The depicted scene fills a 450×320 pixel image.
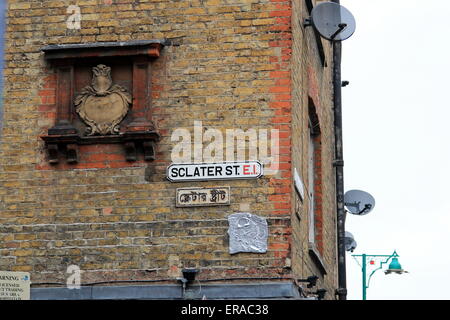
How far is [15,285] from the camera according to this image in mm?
11461

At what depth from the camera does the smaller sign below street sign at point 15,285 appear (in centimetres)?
1128

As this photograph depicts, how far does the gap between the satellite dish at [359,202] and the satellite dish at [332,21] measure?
5196mm

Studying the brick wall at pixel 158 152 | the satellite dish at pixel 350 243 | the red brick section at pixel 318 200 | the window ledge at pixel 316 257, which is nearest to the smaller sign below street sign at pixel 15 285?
the brick wall at pixel 158 152

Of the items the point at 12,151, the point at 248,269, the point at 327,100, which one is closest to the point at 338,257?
the point at 327,100

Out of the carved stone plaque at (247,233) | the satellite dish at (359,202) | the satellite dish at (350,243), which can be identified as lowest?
the carved stone plaque at (247,233)

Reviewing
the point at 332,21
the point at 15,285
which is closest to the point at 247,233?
the point at 15,285

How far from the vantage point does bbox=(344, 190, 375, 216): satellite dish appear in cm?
1817

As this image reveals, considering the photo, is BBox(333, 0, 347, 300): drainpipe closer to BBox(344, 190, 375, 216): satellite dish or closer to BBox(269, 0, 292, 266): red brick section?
BBox(344, 190, 375, 216): satellite dish

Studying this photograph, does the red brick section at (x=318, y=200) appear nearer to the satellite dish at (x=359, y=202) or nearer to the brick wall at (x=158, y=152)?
the brick wall at (x=158, y=152)

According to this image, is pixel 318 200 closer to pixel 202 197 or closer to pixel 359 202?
pixel 359 202

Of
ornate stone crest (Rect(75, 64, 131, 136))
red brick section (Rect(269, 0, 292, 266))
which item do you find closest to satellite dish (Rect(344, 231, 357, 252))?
red brick section (Rect(269, 0, 292, 266))

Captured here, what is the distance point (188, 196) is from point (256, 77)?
1513 millimetres

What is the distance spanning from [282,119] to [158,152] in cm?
142

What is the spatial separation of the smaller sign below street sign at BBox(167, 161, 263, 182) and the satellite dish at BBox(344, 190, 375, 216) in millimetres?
6642
